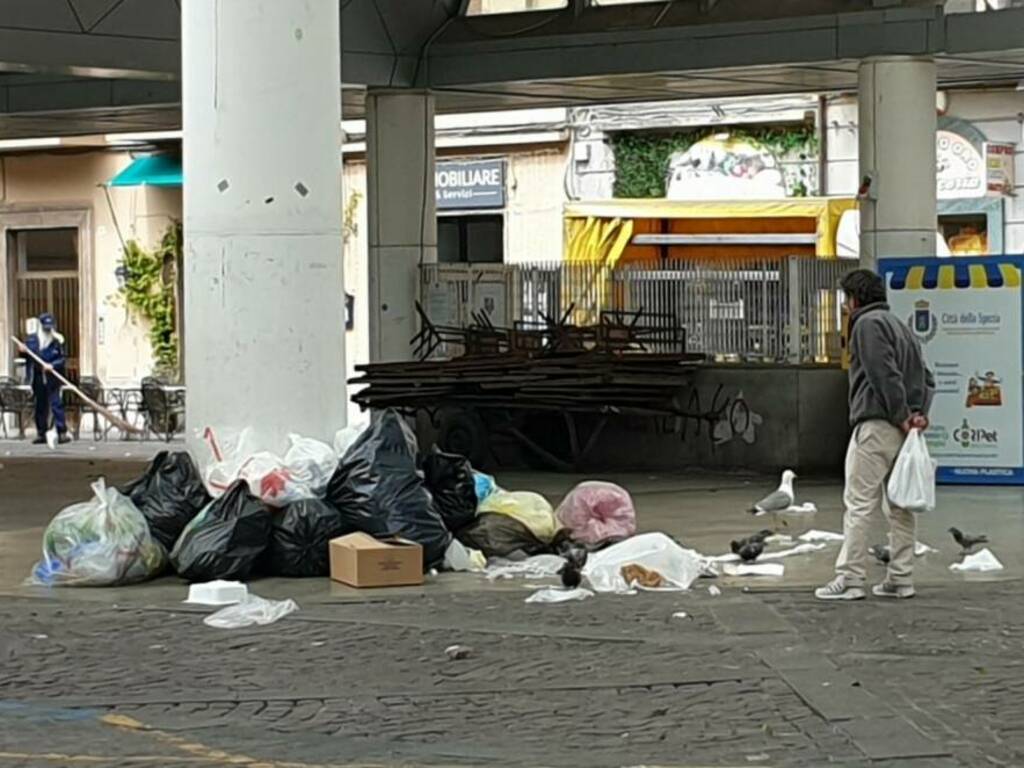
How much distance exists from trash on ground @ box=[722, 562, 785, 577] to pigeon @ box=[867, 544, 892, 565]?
0.62 metres

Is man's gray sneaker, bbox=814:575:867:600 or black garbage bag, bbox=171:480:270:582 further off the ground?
black garbage bag, bbox=171:480:270:582

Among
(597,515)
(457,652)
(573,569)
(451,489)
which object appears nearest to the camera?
(457,652)

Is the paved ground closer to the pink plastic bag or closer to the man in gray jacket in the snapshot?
the man in gray jacket

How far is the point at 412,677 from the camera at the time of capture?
9.09 metres

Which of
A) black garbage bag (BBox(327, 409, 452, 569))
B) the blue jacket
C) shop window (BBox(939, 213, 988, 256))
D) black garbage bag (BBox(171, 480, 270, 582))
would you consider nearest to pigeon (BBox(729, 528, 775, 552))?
black garbage bag (BBox(327, 409, 452, 569))

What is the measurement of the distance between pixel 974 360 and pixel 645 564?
6879mm

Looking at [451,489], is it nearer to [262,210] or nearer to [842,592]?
[262,210]

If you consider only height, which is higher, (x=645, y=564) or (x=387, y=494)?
(x=387, y=494)

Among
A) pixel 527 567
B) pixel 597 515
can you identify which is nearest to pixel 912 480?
pixel 527 567

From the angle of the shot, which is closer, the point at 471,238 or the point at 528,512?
the point at 528,512

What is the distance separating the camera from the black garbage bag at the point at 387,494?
40.3ft

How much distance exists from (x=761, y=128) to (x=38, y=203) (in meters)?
12.1

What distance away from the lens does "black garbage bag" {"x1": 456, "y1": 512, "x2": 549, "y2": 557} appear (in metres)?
12.8

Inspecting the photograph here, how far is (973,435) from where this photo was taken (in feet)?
57.6
